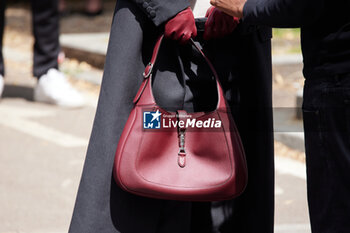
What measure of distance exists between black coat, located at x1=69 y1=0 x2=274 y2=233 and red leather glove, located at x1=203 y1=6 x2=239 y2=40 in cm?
9

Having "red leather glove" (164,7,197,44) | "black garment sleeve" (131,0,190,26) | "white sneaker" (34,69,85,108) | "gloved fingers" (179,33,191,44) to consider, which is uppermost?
"black garment sleeve" (131,0,190,26)

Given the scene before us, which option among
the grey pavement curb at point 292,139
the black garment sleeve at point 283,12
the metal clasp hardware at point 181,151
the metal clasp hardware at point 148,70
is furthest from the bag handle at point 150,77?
the grey pavement curb at point 292,139

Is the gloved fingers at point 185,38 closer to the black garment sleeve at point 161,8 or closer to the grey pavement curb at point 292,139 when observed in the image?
the black garment sleeve at point 161,8

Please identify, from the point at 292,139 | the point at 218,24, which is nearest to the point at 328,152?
the point at 218,24

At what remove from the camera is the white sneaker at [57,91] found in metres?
6.49

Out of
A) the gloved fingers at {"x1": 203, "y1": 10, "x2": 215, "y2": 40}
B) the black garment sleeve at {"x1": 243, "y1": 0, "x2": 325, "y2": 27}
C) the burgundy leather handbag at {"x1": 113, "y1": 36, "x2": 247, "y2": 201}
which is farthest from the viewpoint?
the gloved fingers at {"x1": 203, "y1": 10, "x2": 215, "y2": 40}

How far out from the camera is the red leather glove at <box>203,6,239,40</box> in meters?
2.57

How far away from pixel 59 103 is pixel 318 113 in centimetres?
459

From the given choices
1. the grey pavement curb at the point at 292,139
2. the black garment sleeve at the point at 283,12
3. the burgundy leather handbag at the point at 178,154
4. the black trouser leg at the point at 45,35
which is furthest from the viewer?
the black trouser leg at the point at 45,35

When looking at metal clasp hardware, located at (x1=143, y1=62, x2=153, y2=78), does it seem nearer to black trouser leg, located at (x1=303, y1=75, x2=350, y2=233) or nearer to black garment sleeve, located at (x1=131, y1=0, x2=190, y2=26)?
black garment sleeve, located at (x1=131, y1=0, x2=190, y2=26)

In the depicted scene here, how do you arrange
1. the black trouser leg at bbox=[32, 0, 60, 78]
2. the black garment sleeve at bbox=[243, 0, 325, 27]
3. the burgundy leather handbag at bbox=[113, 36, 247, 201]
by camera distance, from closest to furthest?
the black garment sleeve at bbox=[243, 0, 325, 27], the burgundy leather handbag at bbox=[113, 36, 247, 201], the black trouser leg at bbox=[32, 0, 60, 78]

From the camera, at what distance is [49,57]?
654 centimetres

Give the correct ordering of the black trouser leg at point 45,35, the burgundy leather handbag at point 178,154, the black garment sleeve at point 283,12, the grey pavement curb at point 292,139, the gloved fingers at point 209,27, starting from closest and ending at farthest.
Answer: the black garment sleeve at point 283,12 < the burgundy leather handbag at point 178,154 < the gloved fingers at point 209,27 < the grey pavement curb at point 292,139 < the black trouser leg at point 45,35

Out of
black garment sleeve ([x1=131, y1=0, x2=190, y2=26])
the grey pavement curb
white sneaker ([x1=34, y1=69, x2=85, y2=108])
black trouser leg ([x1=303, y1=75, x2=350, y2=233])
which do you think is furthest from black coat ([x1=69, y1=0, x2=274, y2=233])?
white sneaker ([x1=34, y1=69, x2=85, y2=108])
